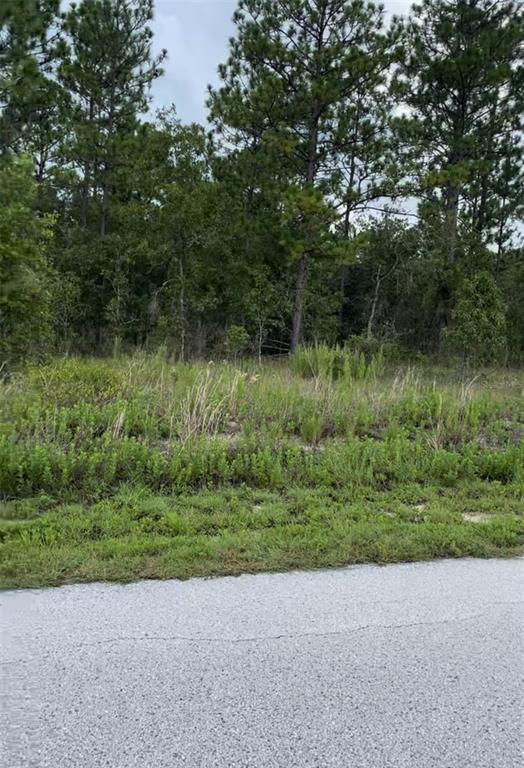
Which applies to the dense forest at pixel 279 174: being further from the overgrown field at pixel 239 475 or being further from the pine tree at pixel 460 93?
Result: the overgrown field at pixel 239 475

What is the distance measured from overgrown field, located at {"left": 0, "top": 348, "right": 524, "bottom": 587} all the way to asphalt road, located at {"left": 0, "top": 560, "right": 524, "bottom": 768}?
1.29 ft

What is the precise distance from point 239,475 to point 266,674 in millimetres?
2908

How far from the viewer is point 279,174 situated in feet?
53.4

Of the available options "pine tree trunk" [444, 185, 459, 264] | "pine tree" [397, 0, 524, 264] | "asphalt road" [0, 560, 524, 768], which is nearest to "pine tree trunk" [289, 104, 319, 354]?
"pine tree" [397, 0, 524, 264]

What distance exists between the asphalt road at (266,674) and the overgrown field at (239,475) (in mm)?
395

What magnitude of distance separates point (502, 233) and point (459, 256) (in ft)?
10.4

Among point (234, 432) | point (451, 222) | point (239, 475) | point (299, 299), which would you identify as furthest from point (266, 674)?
point (451, 222)

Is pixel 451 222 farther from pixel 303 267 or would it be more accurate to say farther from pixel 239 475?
pixel 239 475

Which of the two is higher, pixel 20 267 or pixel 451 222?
pixel 451 222

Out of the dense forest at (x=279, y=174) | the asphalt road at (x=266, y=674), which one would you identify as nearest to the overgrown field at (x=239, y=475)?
the asphalt road at (x=266, y=674)

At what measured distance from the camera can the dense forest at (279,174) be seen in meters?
15.2

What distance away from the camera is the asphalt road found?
2.02 metres

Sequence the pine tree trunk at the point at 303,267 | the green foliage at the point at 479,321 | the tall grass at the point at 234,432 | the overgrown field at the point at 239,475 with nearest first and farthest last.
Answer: the overgrown field at the point at 239,475 < the tall grass at the point at 234,432 < the green foliage at the point at 479,321 < the pine tree trunk at the point at 303,267

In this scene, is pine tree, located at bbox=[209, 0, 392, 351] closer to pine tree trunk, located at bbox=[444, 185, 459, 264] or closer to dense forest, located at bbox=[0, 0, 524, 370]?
dense forest, located at bbox=[0, 0, 524, 370]
